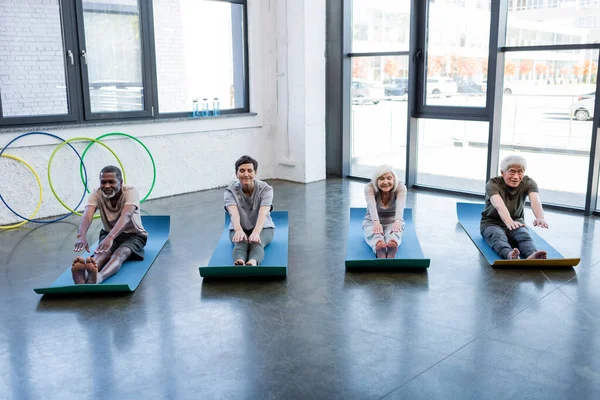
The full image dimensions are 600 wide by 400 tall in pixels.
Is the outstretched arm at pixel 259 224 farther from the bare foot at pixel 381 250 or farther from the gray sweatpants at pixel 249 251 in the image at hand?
the bare foot at pixel 381 250

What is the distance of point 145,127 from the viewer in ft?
21.0

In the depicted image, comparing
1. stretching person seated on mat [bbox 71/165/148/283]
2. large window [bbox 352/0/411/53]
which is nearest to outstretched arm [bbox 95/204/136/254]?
stretching person seated on mat [bbox 71/165/148/283]

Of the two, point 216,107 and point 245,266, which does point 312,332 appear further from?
point 216,107

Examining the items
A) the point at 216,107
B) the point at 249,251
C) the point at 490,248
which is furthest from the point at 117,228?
the point at 216,107

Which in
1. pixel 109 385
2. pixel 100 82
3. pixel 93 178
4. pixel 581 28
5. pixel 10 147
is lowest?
pixel 109 385

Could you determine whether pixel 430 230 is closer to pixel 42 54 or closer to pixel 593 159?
pixel 593 159

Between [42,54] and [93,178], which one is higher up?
[42,54]

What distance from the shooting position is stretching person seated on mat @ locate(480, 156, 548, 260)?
4309 mm

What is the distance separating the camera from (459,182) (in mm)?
6938

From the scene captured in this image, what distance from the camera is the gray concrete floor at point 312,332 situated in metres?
2.64

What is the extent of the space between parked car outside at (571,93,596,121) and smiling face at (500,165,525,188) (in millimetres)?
1696

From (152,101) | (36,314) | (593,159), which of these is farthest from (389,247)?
(152,101)

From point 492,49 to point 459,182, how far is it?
1623mm

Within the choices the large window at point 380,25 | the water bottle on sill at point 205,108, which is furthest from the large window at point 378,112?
the water bottle on sill at point 205,108
